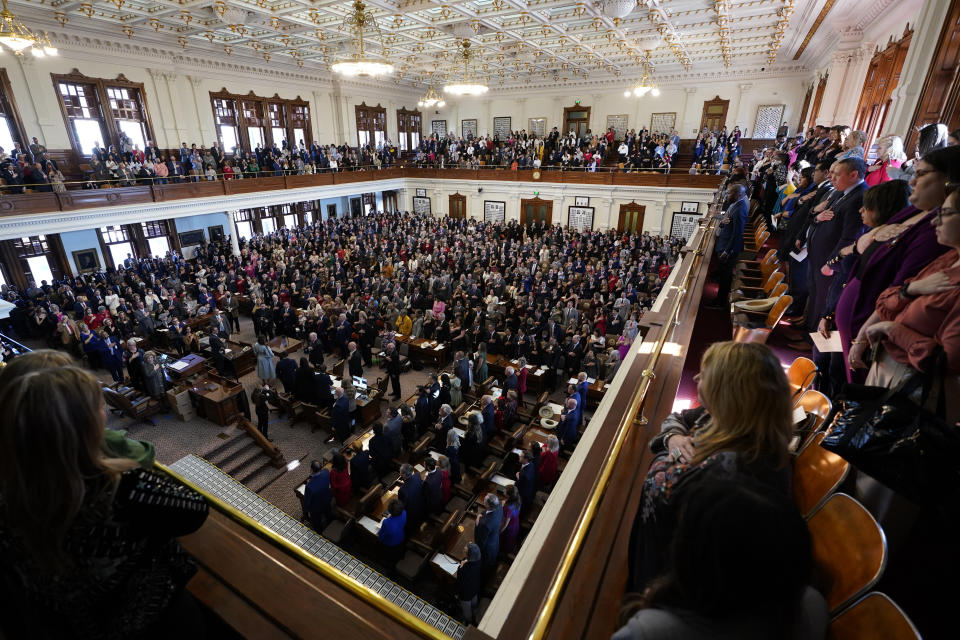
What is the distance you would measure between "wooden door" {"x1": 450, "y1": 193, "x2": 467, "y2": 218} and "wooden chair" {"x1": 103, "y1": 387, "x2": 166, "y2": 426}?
18.3 metres

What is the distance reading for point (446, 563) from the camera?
206 inches

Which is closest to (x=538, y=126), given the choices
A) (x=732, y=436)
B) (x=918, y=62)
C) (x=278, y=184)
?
(x=278, y=184)

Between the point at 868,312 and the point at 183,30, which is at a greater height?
the point at 183,30

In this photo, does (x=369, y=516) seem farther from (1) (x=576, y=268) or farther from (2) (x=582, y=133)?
(2) (x=582, y=133)

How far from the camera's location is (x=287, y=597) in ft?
4.83

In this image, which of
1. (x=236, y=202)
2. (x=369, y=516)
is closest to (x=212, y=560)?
(x=369, y=516)

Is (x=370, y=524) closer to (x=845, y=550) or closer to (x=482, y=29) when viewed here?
(x=845, y=550)

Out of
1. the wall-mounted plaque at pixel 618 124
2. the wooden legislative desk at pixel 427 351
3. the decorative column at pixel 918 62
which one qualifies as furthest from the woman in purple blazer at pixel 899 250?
the wall-mounted plaque at pixel 618 124

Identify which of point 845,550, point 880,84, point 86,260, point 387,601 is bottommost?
point 86,260

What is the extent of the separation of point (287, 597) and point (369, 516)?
4803 millimetres

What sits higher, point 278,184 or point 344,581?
point 278,184

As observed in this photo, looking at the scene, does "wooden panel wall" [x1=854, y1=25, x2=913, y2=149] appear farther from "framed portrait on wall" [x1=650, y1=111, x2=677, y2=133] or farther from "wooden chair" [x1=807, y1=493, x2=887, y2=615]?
"framed portrait on wall" [x1=650, y1=111, x2=677, y2=133]

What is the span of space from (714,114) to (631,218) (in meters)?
7.24

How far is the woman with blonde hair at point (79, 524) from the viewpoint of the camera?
941mm
